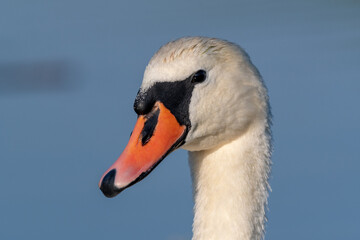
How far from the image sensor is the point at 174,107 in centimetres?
564

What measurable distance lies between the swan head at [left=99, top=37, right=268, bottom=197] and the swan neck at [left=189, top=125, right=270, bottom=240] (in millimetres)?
76

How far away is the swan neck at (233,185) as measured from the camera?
5746mm

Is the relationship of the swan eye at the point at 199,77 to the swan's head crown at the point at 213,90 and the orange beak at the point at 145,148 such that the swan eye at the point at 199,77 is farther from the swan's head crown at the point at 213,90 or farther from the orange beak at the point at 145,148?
the orange beak at the point at 145,148

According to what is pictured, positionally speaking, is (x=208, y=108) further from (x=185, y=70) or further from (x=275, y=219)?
(x=275, y=219)

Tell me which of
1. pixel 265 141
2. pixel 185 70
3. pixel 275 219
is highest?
pixel 185 70

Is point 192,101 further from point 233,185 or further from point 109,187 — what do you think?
point 109,187

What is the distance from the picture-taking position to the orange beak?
5387 mm

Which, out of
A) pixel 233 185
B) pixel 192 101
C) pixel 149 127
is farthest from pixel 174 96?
pixel 233 185

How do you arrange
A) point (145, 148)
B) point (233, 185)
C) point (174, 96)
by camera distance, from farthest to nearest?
point (233, 185) → point (174, 96) → point (145, 148)

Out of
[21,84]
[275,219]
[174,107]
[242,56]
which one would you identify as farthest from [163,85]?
[21,84]

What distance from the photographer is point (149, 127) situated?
18.3ft

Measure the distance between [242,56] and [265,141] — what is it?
0.47m

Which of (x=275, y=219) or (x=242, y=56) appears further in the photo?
(x=275, y=219)

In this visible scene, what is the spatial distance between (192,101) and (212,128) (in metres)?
0.17
